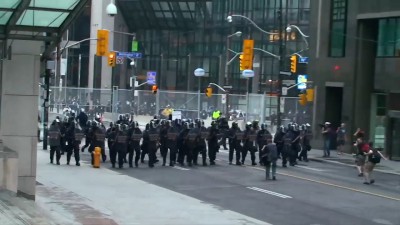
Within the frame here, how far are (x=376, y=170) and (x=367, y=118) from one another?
7.86 m

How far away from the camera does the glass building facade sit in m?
74.1

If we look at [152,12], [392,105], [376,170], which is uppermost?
[152,12]

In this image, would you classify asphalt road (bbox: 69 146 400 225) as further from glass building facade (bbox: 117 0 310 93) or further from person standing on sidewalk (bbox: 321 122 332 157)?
glass building facade (bbox: 117 0 310 93)

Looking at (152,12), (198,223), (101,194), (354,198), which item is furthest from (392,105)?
(152,12)

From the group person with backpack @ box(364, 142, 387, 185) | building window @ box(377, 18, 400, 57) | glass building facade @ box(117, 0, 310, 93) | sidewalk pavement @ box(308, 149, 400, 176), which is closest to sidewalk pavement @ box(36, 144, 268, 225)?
person with backpack @ box(364, 142, 387, 185)

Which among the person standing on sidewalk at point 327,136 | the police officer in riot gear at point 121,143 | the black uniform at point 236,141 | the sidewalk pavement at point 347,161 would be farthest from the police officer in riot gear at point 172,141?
the person standing on sidewalk at point 327,136

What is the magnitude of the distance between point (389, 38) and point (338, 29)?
405 cm

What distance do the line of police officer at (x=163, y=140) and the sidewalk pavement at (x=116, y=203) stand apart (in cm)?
248

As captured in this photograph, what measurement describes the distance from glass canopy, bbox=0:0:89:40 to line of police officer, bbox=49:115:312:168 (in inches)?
385

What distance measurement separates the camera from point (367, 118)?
39.0 meters

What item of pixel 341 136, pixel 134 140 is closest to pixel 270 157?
pixel 134 140

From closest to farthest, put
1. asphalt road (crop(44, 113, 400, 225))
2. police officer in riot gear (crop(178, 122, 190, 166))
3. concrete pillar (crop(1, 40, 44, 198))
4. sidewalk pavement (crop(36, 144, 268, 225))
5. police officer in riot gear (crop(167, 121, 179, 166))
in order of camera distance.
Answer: sidewalk pavement (crop(36, 144, 268, 225)) < concrete pillar (crop(1, 40, 44, 198)) < asphalt road (crop(44, 113, 400, 225)) < police officer in riot gear (crop(167, 121, 179, 166)) < police officer in riot gear (crop(178, 122, 190, 166))

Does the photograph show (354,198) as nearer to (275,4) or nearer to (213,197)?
(213,197)

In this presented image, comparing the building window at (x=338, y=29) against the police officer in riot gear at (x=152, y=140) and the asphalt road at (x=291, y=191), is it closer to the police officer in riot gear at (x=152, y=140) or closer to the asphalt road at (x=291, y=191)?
the asphalt road at (x=291, y=191)
